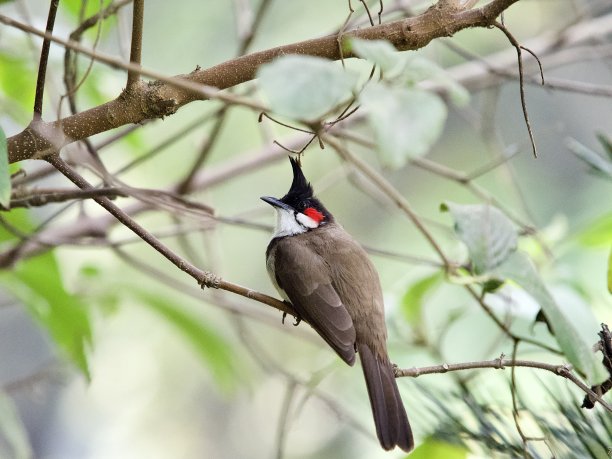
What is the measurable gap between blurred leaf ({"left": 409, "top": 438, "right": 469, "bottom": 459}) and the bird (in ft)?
0.91

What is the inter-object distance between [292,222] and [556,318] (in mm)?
1193

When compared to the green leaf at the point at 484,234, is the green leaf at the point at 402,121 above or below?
below

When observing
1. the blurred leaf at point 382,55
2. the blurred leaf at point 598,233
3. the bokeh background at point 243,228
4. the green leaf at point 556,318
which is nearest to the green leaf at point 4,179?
the blurred leaf at point 382,55

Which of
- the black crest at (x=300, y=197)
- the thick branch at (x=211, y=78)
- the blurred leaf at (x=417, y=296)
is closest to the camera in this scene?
the thick branch at (x=211, y=78)

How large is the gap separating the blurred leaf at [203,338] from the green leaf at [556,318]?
843 mm

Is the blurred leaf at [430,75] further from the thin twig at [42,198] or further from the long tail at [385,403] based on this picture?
the long tail at [385,403]

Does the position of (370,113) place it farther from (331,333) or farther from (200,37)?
(200,37)

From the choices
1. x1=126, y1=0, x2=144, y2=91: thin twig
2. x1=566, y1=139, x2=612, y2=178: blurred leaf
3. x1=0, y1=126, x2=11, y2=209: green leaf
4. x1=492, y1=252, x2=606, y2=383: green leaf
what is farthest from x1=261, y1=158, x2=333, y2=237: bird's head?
x1=0, y1=126, x2=11, y2=209: green leaf

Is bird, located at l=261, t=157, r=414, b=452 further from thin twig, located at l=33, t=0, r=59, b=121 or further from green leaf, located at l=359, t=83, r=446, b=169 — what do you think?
green leaf, located at l=359, t=83, r=446, b=169

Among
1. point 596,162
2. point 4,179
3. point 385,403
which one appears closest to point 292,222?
point 385,403

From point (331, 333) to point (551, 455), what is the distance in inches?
29.1

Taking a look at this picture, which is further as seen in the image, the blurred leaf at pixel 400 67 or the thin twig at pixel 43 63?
the thin twig at pixel 43 63

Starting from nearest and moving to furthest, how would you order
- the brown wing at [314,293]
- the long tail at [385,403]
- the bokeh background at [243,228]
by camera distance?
the long tail at [385,403], the brown wing at [314,293], the bokeh background at [243,228]

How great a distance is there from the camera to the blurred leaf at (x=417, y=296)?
66.1 inches
